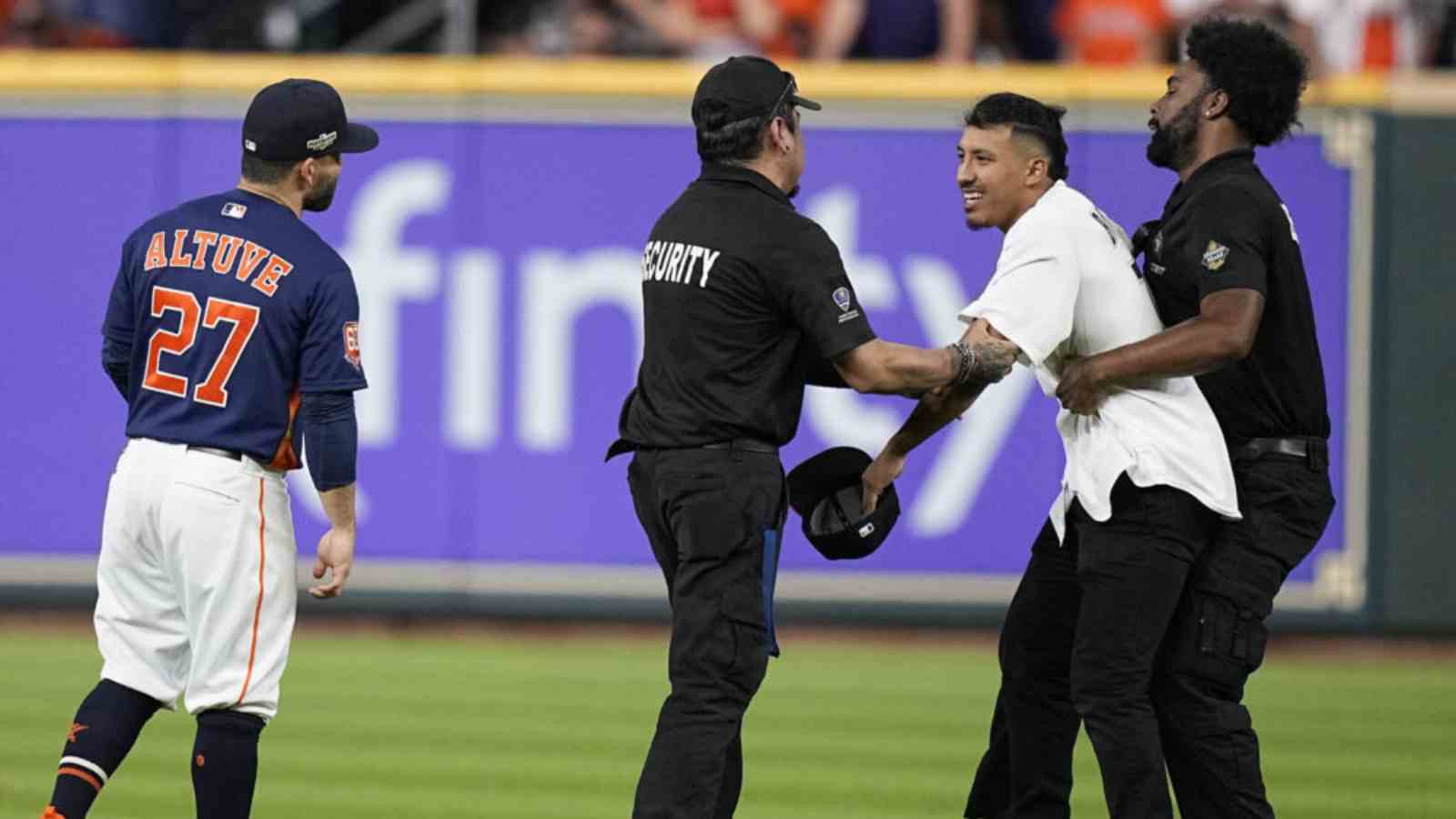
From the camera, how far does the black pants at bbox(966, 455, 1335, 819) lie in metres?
5.69

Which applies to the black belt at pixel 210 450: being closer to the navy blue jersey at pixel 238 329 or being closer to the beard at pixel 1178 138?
the navy blue jersey at pixel 238 329

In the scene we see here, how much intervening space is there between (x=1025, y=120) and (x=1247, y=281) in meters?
0.82

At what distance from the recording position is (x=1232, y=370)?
5891mm

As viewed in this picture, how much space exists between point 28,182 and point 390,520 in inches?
112

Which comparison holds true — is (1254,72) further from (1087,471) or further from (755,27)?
(755,27)

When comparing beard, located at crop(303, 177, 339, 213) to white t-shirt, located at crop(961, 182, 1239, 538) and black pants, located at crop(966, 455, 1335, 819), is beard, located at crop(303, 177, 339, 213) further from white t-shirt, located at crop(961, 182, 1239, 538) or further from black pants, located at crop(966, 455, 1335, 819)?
black pants, located at crop(966, 455, 1335, 819)

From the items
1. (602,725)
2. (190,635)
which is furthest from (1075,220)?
(602,725)

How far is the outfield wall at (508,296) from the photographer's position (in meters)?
12.1

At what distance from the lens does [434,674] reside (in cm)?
1089

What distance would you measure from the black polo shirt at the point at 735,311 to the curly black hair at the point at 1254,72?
116 cm

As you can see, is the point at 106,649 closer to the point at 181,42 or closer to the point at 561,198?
the point at 561,198

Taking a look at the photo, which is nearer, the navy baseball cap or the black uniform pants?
the black uniform pants

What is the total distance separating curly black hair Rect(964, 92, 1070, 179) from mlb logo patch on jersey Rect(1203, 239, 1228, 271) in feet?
1.85

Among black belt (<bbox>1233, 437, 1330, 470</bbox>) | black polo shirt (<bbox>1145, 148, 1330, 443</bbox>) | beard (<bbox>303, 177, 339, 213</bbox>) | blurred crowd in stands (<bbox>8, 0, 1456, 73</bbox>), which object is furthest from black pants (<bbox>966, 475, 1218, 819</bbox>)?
blurred crowd in stands (<bbox>8, 0, 1456, 73</bbox>)
